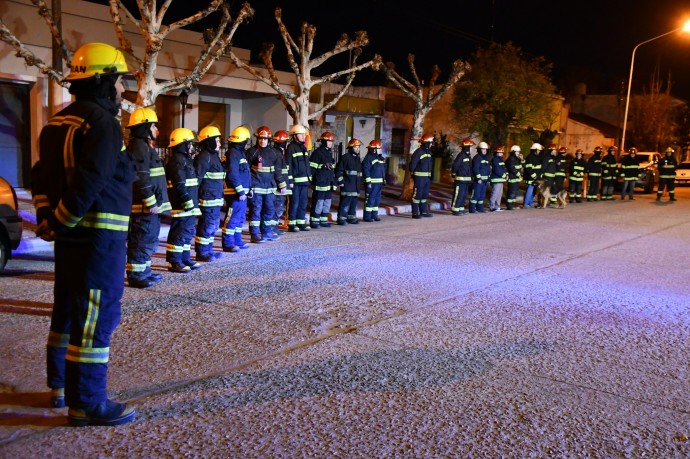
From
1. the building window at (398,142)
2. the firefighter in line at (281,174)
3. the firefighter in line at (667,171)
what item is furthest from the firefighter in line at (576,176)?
the firefighter in line at (281,174)

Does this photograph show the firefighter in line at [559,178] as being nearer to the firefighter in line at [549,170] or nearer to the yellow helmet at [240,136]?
the firefighter in line at [549,170]

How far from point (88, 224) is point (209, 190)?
222 inches

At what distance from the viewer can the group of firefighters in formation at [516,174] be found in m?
16.6

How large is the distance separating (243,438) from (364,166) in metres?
11.8

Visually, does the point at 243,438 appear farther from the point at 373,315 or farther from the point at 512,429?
the point at 373,315

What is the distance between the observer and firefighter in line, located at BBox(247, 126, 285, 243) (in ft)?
36.4

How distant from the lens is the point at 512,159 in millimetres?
20359

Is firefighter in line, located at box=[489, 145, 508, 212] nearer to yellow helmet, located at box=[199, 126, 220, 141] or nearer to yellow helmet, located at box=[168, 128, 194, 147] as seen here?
yellow helmet, located at box=[199, 126, 220, 141]

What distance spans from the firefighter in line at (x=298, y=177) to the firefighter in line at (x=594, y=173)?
15598 millimetres

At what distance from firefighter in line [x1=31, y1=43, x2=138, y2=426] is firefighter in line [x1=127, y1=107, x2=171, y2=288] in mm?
3354

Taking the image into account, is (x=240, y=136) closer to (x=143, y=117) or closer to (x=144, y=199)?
(x=143, y=117)

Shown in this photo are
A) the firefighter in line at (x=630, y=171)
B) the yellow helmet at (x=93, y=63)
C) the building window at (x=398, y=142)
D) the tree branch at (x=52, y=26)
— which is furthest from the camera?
the building window at (x=398, y=142)

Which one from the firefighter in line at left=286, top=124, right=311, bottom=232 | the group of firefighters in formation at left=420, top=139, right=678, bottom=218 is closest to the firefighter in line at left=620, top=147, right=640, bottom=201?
the group of firefighters in formation at left=420, top=139, right=678, bottom=218

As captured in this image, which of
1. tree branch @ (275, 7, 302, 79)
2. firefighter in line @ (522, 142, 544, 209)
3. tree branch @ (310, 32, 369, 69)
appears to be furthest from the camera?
firefighter in line @ (522, 142, 544, 209)
